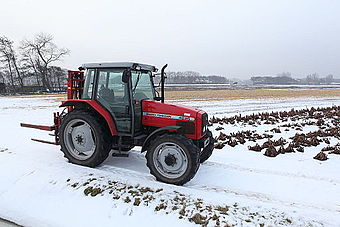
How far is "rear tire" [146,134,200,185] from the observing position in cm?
481

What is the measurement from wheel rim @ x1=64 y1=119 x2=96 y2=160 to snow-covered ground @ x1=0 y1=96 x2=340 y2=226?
345 mm

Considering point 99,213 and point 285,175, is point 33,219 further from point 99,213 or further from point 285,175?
point 285,175

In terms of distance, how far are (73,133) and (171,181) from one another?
2.71 m

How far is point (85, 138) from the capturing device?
5836 mm

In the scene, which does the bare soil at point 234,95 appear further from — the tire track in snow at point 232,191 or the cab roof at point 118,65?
the tire track in snow at point 232,191

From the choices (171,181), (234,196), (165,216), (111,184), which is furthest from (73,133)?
(234,196)

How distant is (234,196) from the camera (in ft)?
15.0

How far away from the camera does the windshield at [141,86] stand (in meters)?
5.55

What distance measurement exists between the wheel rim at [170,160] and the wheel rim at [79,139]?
168 cm

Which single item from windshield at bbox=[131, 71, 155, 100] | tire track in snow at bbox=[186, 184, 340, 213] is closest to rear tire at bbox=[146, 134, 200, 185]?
tire track in snow at bbox=[186, 184, 340, 213]

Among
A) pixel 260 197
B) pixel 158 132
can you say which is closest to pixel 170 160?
pixel 158 132

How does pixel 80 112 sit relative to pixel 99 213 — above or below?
above

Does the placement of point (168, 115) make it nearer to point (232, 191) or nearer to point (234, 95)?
point (232, 191)

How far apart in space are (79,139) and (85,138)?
0.52 ft
